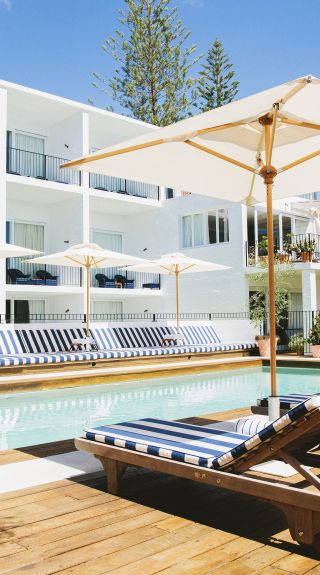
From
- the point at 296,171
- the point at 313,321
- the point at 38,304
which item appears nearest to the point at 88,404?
the point at 296,171

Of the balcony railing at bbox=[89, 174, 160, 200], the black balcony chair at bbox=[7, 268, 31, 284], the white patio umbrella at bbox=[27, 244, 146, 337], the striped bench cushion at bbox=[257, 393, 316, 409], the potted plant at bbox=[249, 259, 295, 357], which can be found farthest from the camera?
the balcony railing at bbox=[89, 174, 160, 200]

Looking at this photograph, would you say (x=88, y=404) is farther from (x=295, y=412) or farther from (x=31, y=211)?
(x=31, y=211)

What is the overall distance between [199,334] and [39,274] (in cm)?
566

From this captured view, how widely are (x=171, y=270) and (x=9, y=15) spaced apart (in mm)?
19259

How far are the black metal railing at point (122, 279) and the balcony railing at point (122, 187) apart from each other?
3081 mm

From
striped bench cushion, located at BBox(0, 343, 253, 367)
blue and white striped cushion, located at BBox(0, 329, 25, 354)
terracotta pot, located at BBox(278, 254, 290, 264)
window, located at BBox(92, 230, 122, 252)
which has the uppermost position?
window, located at BBox(92, 230, 122, 252)

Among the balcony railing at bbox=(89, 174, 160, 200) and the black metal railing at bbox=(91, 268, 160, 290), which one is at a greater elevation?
the balcony railing at bbox=(89, 174, 160, 200)

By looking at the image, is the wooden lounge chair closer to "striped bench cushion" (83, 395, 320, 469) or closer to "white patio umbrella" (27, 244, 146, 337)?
"striped bench cushion" (83, 395, 320, 469)

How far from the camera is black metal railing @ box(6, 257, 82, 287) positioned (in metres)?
18.8

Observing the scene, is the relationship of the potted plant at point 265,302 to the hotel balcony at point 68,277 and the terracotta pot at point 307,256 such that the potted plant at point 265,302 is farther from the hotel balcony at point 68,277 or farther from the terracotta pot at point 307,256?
the hotel balcony at point 68,277

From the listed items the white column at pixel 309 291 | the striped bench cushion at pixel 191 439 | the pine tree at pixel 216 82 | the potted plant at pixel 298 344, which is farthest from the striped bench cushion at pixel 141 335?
the pine tree at pixel 216 82

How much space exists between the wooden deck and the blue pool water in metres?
3.33

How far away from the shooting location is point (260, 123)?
4.59 meters

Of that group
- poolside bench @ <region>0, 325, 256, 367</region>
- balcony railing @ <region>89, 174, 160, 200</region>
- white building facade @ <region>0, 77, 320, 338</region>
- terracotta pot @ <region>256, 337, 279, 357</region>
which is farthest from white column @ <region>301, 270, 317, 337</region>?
balcony railing @ <region>89, 174, 160, 200</region>
